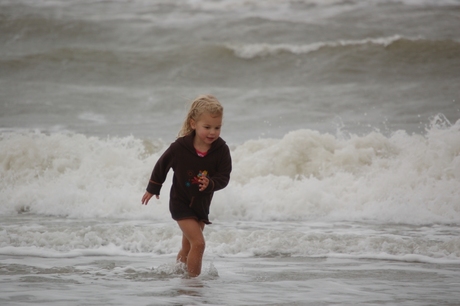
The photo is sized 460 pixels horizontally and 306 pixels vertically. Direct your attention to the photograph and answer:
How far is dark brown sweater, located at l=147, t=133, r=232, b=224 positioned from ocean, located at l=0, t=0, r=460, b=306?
551 mm

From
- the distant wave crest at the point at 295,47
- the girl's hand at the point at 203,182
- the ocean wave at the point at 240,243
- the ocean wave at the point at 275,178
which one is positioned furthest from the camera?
the distant wave crest at the point at 295,47

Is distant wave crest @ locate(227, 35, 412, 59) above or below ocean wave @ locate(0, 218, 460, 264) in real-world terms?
above

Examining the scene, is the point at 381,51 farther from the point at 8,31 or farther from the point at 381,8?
the point at 8,31

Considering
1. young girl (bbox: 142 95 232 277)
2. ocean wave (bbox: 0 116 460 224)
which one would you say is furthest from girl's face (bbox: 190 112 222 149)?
ocean wave (bbox: 0 116 460 224)

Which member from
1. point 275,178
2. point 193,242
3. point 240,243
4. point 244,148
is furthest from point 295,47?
point 193,242

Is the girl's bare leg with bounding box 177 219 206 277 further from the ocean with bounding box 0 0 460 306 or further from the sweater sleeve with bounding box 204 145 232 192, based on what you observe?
the sweater sleeve with bounding box 204 145 232 192

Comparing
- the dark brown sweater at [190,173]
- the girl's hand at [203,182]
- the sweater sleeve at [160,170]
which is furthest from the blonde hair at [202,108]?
the girl's hand at [203,182]

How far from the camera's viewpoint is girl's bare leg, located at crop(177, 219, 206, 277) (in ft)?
15.8

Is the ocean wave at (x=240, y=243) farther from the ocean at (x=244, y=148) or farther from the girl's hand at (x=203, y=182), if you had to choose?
the girl's hand at (x=203, y=182)

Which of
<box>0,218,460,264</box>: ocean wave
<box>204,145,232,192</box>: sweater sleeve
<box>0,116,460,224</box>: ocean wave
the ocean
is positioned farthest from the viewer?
<box>0,116,460,224</box>: ocean wave

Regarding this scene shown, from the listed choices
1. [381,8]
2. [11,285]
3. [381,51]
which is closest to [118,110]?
[381,51]

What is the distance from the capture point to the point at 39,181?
9648mm

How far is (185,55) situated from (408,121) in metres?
7.99

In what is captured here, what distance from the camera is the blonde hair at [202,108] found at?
4676 mm
